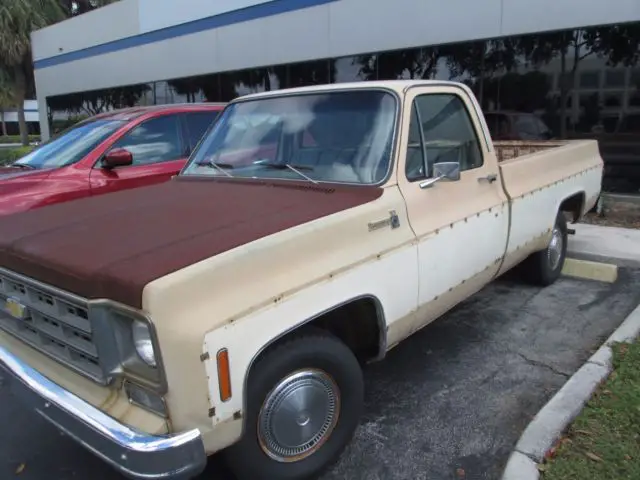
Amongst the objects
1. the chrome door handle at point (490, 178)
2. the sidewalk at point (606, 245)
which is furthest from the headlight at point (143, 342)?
the sidewalk at point (606, 245)

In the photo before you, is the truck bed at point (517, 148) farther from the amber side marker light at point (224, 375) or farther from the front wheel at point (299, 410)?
the amber side marker light at point (224, 375)

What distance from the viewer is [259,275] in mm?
2318

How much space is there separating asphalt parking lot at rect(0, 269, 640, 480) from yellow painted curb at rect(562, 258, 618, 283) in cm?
41

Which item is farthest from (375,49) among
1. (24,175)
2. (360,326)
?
Answer: (360,326)

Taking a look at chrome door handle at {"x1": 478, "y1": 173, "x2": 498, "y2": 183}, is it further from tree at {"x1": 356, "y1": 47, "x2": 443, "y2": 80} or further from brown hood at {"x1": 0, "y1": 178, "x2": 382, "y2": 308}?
tree at {"x1": 356, "y1": 47, "x2": 443, "y2": 80}

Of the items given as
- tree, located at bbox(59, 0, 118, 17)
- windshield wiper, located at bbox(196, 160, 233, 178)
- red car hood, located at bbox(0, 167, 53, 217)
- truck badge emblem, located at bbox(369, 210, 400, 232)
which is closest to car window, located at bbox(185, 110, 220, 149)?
red car hood, located at bbox(0, 167, 53, 217)

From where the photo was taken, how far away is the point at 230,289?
2.21 m

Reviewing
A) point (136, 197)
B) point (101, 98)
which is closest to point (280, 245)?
point (136, 197)

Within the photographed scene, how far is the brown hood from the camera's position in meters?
2.19

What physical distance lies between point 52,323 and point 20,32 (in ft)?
86.0

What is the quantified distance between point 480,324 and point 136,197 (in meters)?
2.97

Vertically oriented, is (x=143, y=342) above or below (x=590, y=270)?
above

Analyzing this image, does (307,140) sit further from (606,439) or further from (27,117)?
(27,117)

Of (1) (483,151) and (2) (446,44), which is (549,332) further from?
(2) (446,44)
